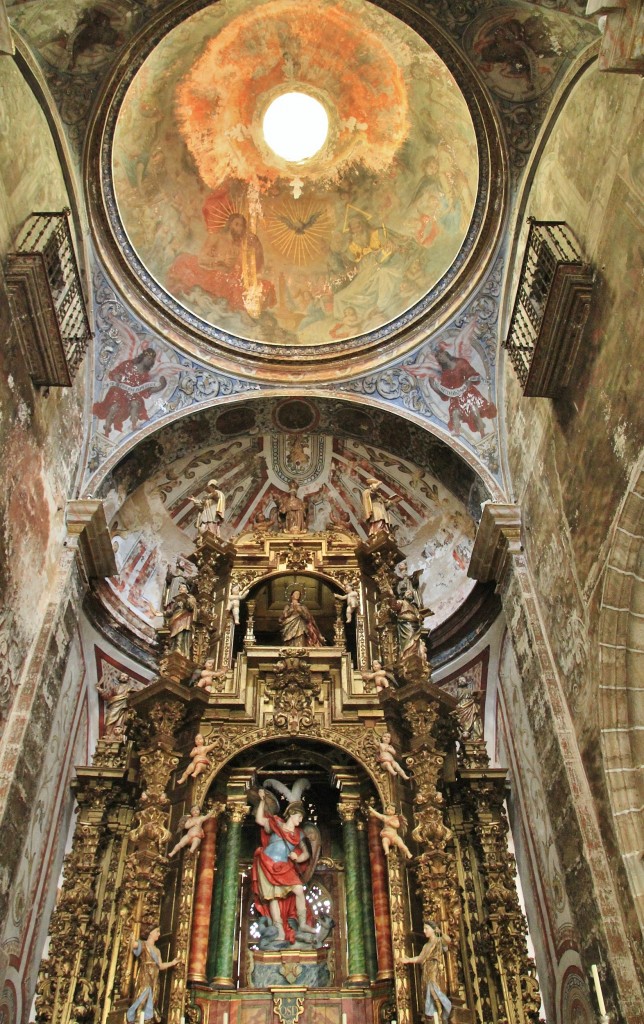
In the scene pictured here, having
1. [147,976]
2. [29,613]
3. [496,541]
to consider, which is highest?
[496,541]

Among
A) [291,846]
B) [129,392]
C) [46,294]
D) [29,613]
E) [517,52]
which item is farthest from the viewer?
[129,392]

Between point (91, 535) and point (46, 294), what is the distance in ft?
12.8

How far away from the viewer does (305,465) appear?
52.8 ft

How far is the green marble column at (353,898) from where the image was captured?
31.7 ft

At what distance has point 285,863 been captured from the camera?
35.0 ft

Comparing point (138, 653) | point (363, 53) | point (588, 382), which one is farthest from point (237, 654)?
point (363, 53)

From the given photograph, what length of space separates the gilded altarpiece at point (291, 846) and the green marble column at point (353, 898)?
0.07ft

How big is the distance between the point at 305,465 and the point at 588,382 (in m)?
7.22

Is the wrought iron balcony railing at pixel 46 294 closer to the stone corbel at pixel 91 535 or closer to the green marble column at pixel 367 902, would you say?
the stone corbel at pixel 91 535

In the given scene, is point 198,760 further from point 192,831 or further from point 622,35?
point 622,35

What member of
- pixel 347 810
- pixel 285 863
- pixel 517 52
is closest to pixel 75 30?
pixel 517 52

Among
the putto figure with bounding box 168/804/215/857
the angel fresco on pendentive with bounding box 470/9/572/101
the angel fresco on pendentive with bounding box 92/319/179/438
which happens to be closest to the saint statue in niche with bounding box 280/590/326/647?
the putto figure with bounding box 168/804/215/857

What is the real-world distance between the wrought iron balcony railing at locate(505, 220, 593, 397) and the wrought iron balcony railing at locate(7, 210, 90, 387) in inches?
242

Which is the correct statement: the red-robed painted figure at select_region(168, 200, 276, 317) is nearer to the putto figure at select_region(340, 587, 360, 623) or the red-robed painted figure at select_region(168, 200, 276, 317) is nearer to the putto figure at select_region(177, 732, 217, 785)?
the putto figure at select_region(340, 587, 360, 623)
